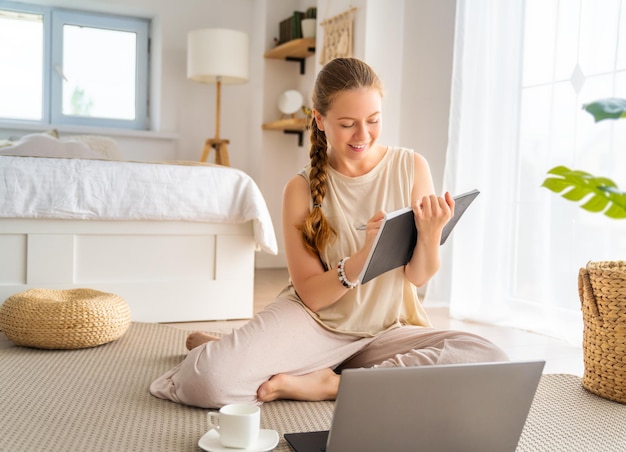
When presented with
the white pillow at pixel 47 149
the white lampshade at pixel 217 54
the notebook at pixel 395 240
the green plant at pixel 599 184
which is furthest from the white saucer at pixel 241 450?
the white lampshade at pixel 217 54

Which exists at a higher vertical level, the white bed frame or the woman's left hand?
the woman's left hand

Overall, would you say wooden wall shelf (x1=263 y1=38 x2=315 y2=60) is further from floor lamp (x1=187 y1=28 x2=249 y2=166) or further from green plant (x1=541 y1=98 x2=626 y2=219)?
green plant (x1=541 y1=98 x2=626 y2=219)

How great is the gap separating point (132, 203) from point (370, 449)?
183 cm

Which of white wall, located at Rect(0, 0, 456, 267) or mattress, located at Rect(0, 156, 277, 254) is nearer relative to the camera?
mattress, located at Rect(0, 156, 277, 254)

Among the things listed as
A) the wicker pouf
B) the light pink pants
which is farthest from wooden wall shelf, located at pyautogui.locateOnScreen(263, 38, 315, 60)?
the light pink pants

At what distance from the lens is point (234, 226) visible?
2.87m

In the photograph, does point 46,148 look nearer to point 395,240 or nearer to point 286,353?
point 286,353

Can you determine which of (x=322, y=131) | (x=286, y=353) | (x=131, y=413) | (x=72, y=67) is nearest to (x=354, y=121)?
(x=322, y=131)

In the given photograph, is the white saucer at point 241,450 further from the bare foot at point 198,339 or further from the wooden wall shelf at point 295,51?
the wooden wall shelf at point 295,51

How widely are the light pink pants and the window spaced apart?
3492 mm

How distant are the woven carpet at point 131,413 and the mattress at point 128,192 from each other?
0.66 metres

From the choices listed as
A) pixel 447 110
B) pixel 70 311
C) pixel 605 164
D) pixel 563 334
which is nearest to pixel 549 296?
pixel 563 334

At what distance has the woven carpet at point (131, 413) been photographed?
4.69 ft

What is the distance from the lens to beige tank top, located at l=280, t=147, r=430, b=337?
5.55ft
